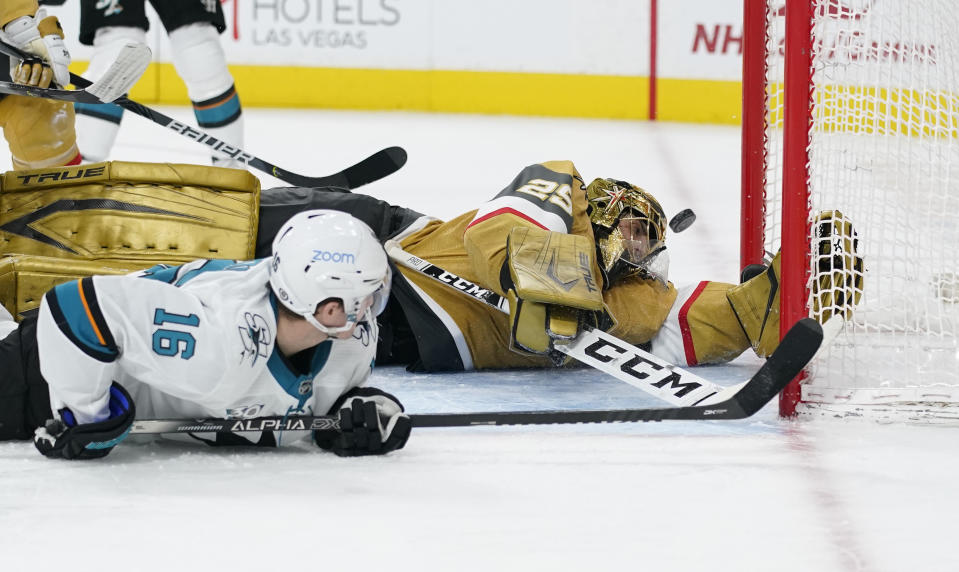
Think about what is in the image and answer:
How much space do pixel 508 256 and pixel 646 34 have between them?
15.1 feet

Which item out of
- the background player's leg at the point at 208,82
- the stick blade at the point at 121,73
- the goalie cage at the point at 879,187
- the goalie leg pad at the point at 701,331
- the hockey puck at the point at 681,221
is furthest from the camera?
the background player's leg at the point at 208,82

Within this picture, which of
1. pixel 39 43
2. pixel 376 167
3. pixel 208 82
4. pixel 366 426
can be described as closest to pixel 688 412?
pixel 366 426

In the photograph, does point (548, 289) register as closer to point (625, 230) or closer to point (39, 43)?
point (625, 230)

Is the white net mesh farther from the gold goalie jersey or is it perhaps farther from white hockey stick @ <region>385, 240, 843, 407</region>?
the gold goalie jersey

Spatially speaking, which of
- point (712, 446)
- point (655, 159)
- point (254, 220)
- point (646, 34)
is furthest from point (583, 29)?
point (712, 446)

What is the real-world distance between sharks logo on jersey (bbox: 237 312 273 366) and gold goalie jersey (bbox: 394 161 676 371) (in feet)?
2.51

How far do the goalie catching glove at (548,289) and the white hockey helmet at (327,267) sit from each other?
1.68ft

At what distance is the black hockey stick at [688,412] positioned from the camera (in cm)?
215

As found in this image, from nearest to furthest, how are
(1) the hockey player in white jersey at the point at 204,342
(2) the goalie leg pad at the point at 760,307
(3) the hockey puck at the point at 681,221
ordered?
(1) the hockey player in white jersey at the point at 204,342 → (2) the goalie leg pad at the point at 760,307 → (3) the hockey puck at the point at 681,221

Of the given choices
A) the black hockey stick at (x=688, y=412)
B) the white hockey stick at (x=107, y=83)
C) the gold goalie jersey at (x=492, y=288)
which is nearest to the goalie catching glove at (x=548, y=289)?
the gold goalie jersey at (x=492, y=288)

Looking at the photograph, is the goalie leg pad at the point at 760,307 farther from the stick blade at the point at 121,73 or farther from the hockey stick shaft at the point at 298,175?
the stick blade at the point at 121,73

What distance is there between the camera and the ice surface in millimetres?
1823

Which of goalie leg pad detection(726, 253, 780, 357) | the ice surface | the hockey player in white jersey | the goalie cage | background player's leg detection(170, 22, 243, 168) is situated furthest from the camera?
background player's leg detection(170, 22, 243, 168)

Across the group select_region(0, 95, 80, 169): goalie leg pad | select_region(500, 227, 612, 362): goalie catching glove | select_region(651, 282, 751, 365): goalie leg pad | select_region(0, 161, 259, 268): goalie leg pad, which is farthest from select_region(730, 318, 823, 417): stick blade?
select_region(0, 95, 80, 169): goalie leg pad
